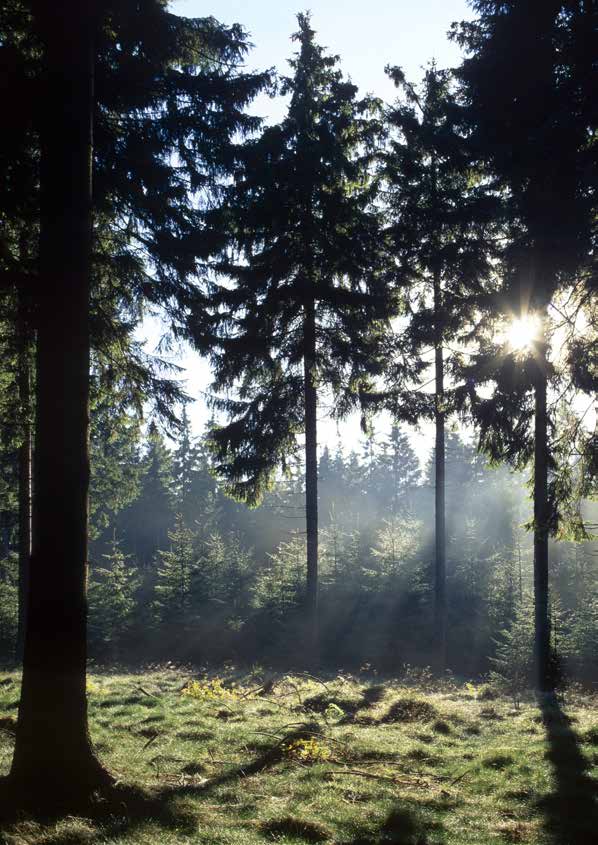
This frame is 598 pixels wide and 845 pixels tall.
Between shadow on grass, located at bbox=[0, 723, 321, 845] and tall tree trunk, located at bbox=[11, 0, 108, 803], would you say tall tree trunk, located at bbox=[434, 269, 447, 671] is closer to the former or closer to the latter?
tall tree trunk, located at bbox=[11, 0, 108, 803]

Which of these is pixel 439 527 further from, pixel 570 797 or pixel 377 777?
pixel 570 797

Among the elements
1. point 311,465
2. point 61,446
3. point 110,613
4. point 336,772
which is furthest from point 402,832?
point 110,613

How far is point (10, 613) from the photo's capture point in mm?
Answer: 25719

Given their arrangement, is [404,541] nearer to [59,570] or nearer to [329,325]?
[329,325]

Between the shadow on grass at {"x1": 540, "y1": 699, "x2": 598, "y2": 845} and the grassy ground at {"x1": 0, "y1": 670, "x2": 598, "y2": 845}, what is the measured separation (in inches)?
0.8

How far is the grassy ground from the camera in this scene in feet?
17.2

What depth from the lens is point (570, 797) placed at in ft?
20.6

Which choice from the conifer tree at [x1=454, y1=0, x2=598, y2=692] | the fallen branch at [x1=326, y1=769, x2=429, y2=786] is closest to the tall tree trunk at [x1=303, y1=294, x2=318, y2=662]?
the conifer tree at [x1=454, y1=0, x2=598, y2=692]

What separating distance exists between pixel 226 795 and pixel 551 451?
360 inches

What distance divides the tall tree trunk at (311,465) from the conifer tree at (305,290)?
29 mm

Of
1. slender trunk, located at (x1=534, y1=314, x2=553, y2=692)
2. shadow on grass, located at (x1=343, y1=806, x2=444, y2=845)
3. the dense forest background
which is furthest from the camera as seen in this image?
the dense forest background

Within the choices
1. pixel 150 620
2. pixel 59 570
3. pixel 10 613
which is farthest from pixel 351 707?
pixel 150 620

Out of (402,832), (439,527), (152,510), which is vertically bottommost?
(152,510)

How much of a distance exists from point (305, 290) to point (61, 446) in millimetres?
11020
